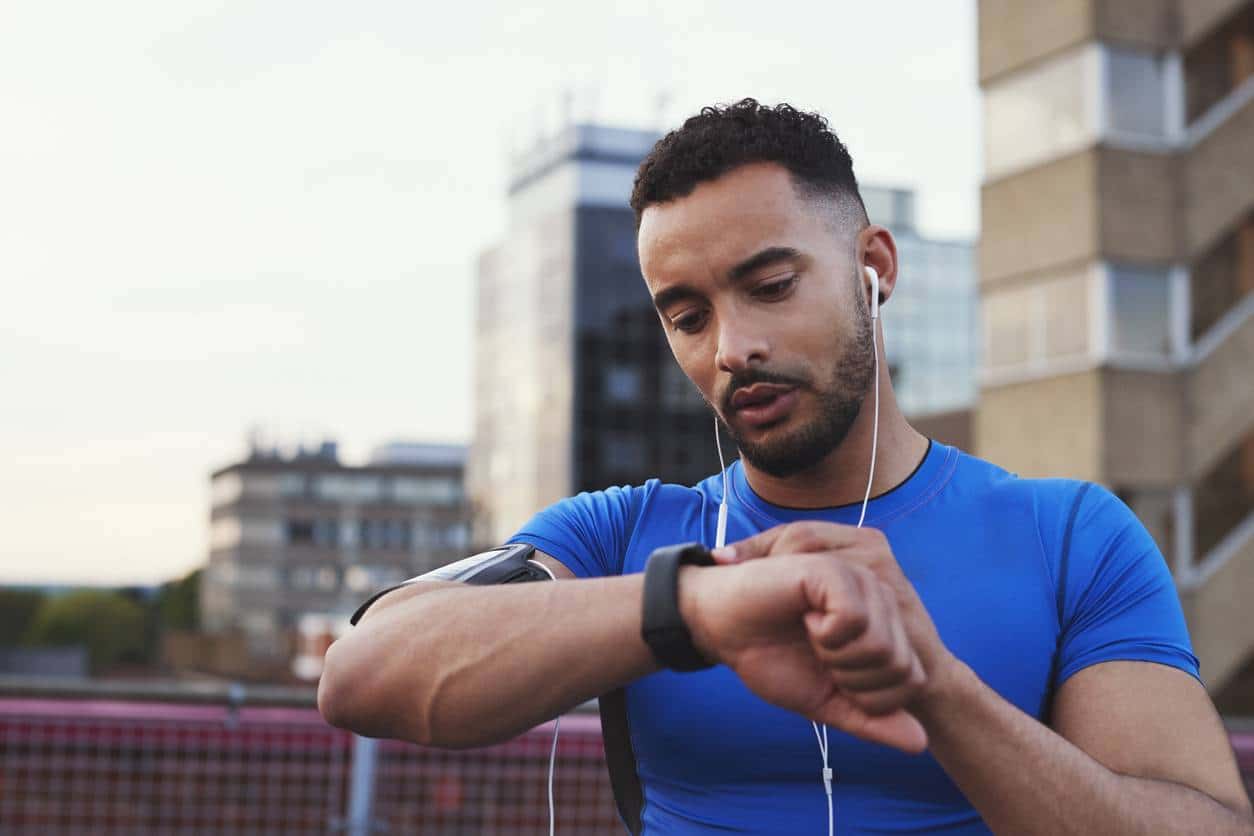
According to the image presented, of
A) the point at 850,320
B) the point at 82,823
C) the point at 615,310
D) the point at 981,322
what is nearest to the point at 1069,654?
the point at 850,320

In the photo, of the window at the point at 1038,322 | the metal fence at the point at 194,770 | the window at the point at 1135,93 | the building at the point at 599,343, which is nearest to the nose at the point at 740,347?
the metal fence at the point at 194,770

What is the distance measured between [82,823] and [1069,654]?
4.79 meters

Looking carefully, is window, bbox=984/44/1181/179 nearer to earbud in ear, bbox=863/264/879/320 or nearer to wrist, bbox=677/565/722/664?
earbud in ear, bbox=863/264/879/320

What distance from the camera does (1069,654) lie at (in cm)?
224

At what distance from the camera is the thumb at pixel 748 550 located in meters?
1.91

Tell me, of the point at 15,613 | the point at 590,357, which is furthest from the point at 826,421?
the point at 15,613

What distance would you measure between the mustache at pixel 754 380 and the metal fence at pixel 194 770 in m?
3.80

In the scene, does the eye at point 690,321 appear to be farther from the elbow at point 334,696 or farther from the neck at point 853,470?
the elbow at point 334,696

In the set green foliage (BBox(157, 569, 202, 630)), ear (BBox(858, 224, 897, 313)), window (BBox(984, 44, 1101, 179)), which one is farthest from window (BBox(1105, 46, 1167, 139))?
green foliage (BBox(157, 569, 202, 630))

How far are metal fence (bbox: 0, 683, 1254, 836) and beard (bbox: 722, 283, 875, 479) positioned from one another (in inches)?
145

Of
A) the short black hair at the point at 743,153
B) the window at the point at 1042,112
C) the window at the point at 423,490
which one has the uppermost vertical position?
the window at the point at 423,490

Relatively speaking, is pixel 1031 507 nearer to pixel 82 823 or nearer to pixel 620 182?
pixel 82 823

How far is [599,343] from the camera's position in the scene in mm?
79625

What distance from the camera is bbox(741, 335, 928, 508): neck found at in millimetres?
2494
